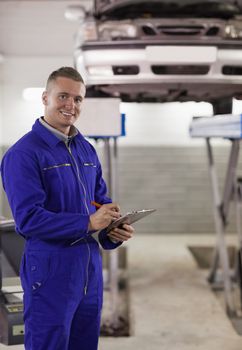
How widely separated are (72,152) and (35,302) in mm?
566

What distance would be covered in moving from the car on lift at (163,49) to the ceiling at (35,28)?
0.47m

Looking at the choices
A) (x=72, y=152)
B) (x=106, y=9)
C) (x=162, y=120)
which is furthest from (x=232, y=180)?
(x=162, y=120)

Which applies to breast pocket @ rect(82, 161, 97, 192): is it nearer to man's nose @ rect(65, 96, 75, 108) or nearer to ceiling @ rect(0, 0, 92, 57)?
man's nose @ rect(65, 96, 75, 108)

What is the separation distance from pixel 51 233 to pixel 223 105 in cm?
258

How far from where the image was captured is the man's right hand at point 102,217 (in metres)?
1.91

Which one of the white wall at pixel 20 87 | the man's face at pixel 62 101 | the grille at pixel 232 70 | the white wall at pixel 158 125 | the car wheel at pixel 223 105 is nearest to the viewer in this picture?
the man's face at pixel 62 101

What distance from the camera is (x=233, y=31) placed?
3.88 metres

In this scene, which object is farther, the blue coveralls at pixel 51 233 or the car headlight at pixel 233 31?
the car headlight at pixel 233 31

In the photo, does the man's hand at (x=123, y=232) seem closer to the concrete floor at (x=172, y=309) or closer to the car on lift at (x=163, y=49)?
the concrete floor at (x=172, y=309)

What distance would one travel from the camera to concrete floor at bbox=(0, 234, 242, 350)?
3.64 m

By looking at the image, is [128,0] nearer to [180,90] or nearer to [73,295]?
[180,90]

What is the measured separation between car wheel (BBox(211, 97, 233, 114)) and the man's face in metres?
2.20

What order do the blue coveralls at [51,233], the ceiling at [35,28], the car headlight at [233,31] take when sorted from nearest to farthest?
the blue coveralls at [51,233] → the car headlight at [233,31] → the ceiling at [35,28]

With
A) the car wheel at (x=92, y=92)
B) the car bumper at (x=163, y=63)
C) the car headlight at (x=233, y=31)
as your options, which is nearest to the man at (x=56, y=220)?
the car bumper at (x=163, y=63)
